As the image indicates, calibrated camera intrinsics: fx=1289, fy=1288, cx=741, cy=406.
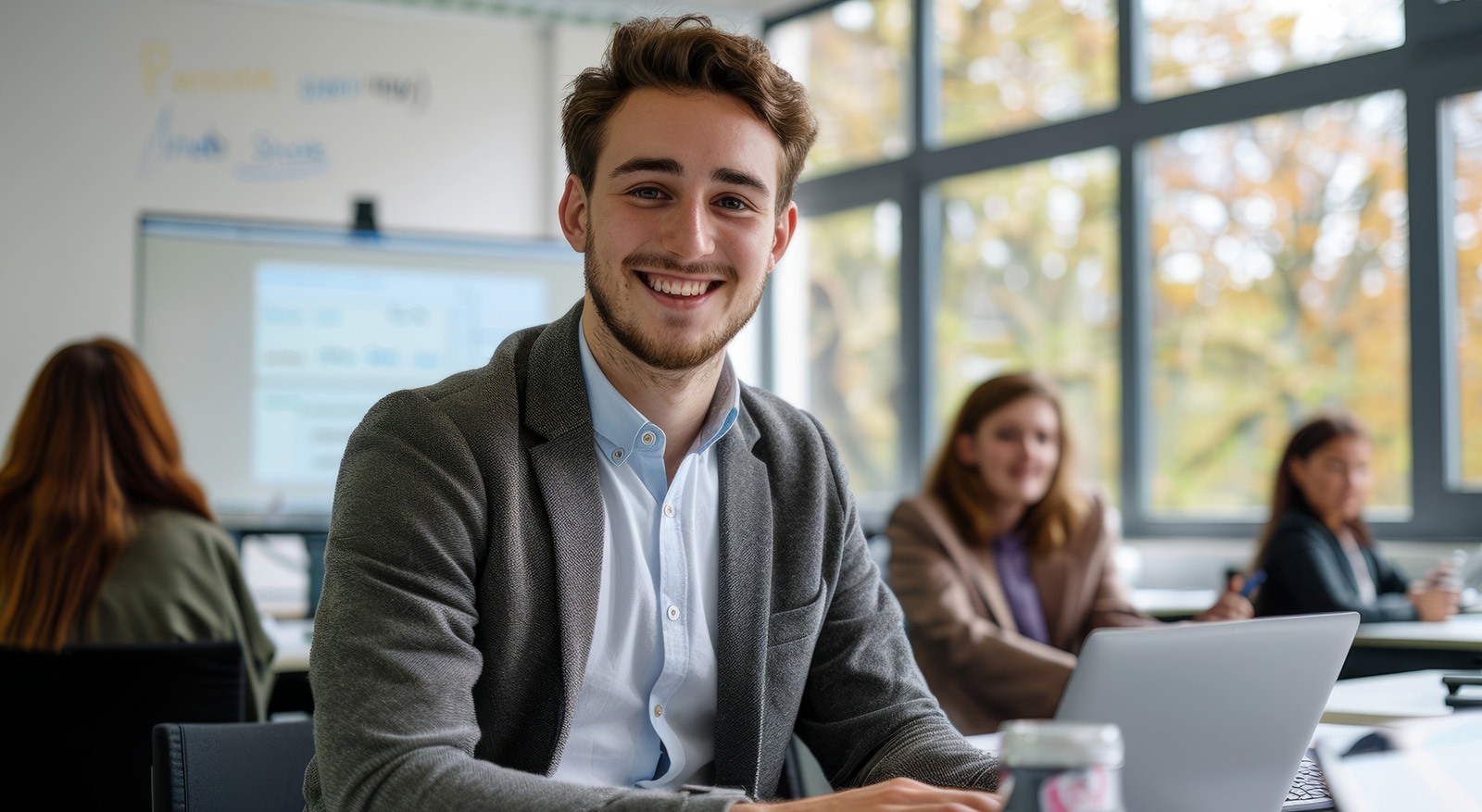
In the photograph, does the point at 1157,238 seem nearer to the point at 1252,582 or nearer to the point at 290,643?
the point at 1252,582

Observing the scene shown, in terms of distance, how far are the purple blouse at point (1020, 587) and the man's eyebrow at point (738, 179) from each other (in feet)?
5.67

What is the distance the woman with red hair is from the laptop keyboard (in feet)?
5.90

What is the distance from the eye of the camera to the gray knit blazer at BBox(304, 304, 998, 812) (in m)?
1.11

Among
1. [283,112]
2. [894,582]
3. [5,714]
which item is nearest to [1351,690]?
[894,582]

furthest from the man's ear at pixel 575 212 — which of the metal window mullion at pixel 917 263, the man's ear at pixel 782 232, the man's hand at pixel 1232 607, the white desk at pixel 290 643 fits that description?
the metal window mullion at pixel 917 263

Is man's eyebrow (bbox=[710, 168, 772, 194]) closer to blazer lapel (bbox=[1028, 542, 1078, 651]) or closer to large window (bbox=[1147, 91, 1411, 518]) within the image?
blazer lapel (bbox=[1028, 542, 1078, 651])

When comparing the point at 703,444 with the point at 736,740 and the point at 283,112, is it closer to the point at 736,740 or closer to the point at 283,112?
the point at 736,740

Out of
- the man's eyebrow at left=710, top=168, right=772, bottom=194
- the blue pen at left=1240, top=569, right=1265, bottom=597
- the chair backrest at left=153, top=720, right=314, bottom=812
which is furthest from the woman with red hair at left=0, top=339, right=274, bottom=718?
the blue pen at left=1240, top=569, right=1265, bottom=597

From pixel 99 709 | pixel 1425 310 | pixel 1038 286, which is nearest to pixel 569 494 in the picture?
pixel 99 709

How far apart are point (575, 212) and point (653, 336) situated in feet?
0.71

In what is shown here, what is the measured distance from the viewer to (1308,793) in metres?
1.26

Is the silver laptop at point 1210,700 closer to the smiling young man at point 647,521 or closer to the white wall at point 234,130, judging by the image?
the smiling young man at point 647,521

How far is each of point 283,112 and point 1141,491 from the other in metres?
3.63

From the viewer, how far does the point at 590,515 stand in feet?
4.41
